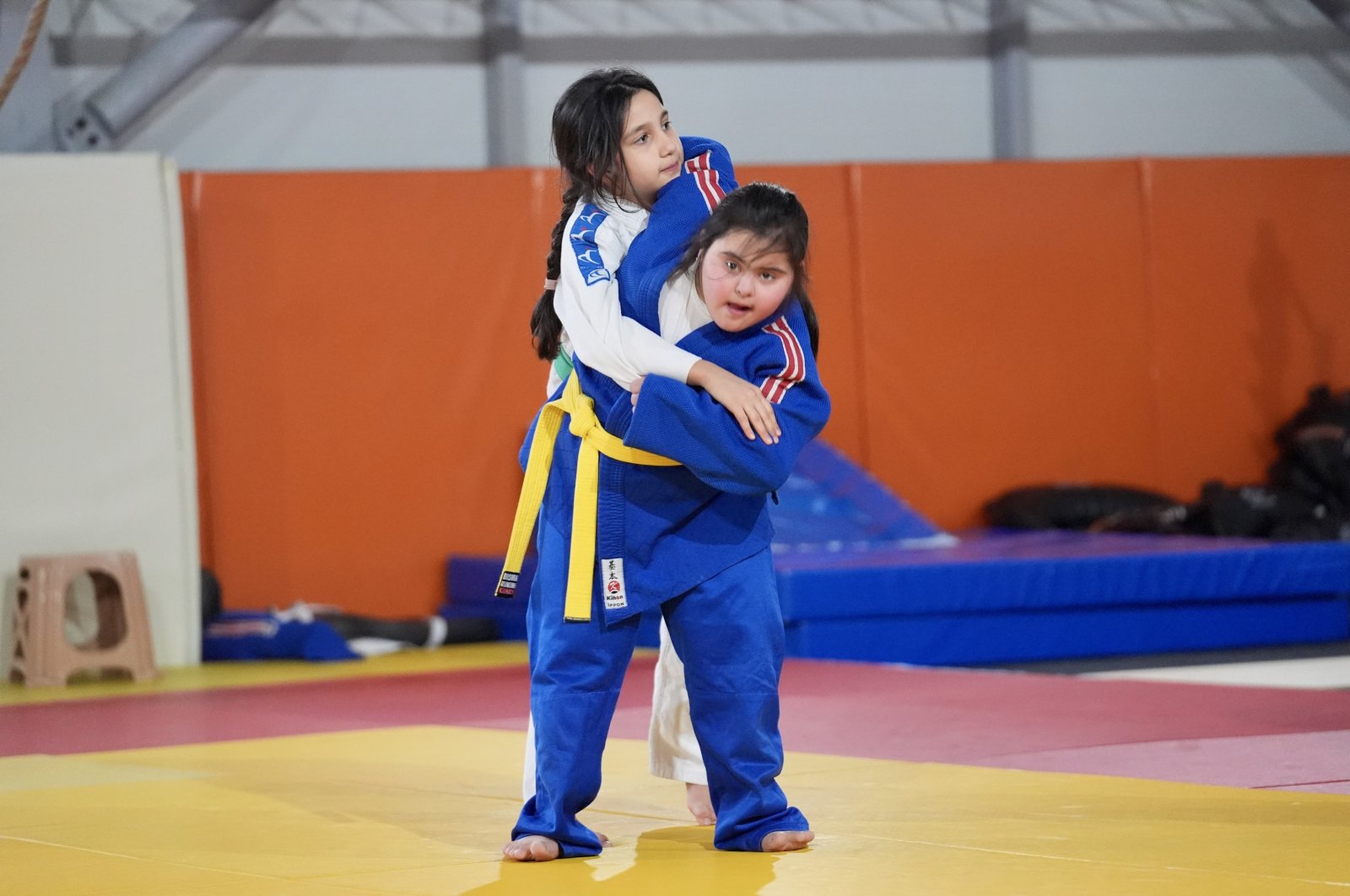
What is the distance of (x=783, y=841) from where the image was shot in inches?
97.0

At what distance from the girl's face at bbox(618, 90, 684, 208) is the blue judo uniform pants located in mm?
583

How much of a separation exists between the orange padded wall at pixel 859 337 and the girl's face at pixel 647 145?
513 centimetres

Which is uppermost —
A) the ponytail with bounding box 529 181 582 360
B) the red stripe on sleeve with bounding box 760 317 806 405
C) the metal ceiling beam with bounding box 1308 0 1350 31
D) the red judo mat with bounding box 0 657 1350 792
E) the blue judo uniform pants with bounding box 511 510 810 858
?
the metal ceiling beam with bounding box 1308 0 1350 31

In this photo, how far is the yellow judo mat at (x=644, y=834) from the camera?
2.21m

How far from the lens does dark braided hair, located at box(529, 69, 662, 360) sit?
8.49 feet

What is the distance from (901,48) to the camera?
913cm

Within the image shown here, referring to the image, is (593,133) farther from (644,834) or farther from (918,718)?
(918,718)

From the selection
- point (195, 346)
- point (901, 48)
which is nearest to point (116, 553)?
point (195, 346)

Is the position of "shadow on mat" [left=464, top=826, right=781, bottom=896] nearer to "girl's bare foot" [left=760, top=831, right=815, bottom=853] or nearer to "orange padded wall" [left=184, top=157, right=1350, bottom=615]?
"girl's bare foot" [left=760, top=831, right=815, bottom=853]

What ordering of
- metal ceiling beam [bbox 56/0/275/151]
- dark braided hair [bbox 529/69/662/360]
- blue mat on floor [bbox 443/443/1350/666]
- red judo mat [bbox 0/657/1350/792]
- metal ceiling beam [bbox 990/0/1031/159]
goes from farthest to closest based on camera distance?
metal ceiling beam [bbox 990/0/1031/159] < metal ceiling beam [bbox 56/0/275/151] < blue mat on floor [bbox 443/443/1350/666] < red judo mat [bbox 0/657/1350/792] < dark braided hair [bbox 529/69/662/360]

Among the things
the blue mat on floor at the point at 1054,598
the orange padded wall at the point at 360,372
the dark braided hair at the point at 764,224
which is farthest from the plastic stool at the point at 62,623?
the dark braided hair at the point at 764,224

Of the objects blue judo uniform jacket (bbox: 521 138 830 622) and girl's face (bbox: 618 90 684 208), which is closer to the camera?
blue judo uniform jacket (bbox: 521 138 830 622)

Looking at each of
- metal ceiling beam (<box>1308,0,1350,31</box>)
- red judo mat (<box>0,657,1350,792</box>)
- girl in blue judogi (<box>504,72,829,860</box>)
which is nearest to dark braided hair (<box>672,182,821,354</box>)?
girl in blue judogi (<box>504,72,829,860</box>)

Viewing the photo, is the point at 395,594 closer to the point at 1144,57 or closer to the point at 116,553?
the point at 116,553
